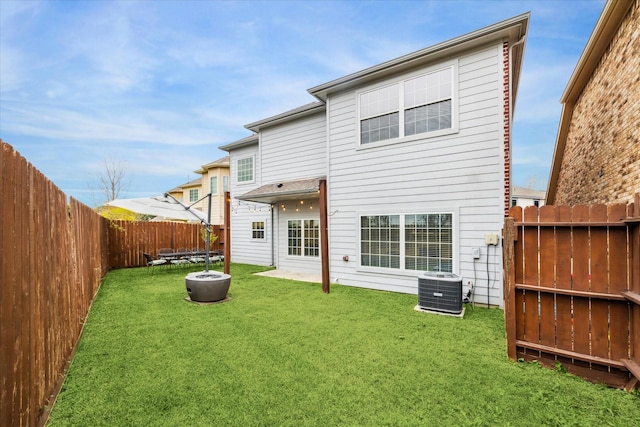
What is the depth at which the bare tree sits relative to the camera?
74.3 ft

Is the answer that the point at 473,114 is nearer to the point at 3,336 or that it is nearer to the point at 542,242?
the point at 542,242

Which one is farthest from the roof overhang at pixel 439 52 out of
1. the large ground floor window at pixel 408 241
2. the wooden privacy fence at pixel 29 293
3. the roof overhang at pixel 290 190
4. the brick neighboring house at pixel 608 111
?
the wooden privacy fence at pixel 29 293

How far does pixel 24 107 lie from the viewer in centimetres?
2178

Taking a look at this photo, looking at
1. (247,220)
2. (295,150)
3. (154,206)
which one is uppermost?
(295,150)

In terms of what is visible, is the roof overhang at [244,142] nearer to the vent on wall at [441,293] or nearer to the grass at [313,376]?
the grass at [313,376]

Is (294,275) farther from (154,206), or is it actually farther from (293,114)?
(293,114)

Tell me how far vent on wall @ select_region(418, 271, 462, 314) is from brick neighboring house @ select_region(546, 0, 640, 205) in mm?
3414

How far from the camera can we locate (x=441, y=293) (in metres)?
5.45

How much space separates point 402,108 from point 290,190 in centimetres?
414

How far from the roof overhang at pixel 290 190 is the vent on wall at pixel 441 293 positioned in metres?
4.27

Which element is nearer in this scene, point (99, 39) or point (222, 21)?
point (99, 39)

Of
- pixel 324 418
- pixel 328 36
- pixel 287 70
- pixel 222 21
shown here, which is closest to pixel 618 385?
pixel 324 418

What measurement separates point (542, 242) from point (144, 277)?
10.7 meters

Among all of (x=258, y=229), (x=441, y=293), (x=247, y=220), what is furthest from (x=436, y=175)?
(x=247, y=220)
